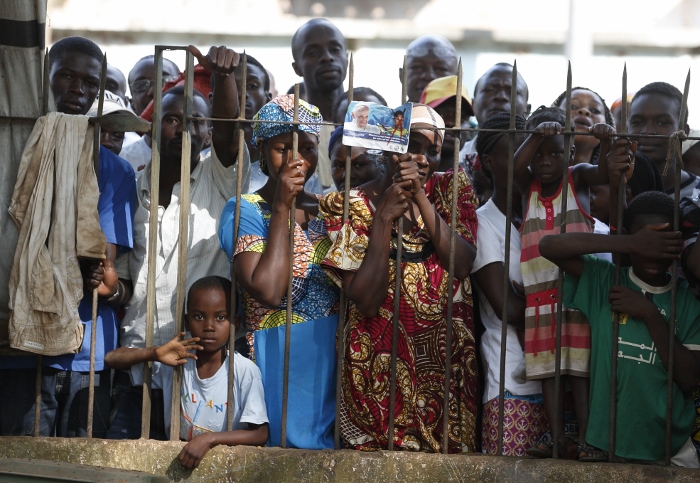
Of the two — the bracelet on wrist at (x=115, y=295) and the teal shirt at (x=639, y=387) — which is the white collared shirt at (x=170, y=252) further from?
the teal shirt at (x=639, y=387)

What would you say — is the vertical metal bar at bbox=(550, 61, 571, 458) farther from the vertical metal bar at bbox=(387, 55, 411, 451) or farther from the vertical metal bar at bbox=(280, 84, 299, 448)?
the vertical metal bar at bbox=(280, 84, 299, 448)

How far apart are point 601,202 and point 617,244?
0.78 metres

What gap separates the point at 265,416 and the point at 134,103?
12.4ft

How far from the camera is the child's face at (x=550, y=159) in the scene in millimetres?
4941

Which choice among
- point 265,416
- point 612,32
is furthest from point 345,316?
point 612,32

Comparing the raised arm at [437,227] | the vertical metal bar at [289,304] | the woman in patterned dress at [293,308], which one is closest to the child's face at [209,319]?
the woman in patterned dress at [293,308]

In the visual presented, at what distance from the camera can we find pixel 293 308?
4938mm

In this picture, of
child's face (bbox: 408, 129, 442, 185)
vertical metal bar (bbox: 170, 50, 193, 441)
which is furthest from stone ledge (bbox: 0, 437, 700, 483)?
child's face (bbox: 408, 129, 442, 185)

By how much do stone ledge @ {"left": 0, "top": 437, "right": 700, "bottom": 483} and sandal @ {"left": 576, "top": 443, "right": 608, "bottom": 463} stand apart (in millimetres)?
57

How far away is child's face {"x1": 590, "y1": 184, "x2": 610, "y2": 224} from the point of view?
531 cm

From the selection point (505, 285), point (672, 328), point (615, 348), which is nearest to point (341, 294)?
point (505, 285)

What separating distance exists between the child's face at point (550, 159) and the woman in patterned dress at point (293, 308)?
40.4 inches

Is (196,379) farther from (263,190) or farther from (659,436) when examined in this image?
(659,436)

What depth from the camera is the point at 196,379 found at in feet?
16.1
